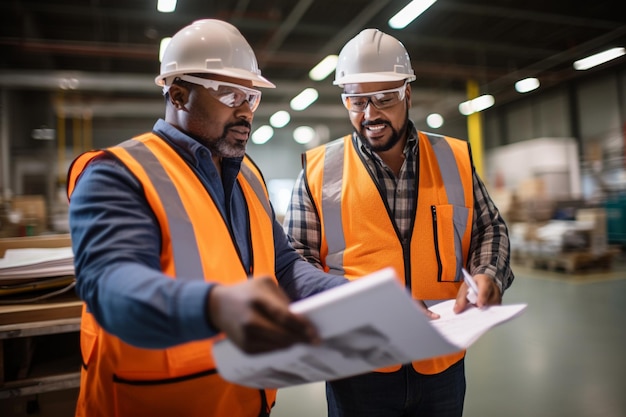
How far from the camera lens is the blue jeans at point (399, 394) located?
161 centimetres

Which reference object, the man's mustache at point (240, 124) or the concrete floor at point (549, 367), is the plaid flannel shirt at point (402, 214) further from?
the concrete floor at point (549, 367)

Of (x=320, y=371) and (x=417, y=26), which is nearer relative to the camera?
(x=320, y=371)

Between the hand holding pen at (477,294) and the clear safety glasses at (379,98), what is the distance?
2.55ft

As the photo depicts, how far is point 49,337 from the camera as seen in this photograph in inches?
85.4

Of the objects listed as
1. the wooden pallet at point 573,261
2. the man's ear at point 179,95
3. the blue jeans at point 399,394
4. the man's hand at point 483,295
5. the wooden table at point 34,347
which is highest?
the man's ear at point 179,95

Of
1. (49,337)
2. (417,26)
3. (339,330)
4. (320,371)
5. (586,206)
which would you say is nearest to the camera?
(339,330)

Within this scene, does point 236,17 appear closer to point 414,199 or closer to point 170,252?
point 414,199

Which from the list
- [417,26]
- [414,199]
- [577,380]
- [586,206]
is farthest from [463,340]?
[586,206]

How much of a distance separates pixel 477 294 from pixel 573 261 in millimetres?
7820

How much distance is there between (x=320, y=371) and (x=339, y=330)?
156mm

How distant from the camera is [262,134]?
17.3 metres

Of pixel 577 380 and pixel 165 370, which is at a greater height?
pixel 165 370

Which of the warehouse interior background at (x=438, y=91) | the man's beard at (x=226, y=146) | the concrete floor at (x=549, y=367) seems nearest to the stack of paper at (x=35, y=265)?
the man's beard at (x=226, y=146)

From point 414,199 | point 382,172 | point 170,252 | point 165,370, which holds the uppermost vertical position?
point 382,172
